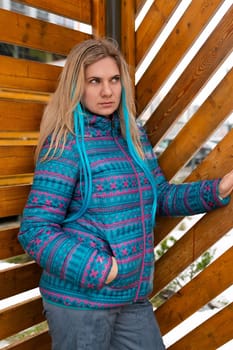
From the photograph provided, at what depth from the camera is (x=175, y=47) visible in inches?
73.7

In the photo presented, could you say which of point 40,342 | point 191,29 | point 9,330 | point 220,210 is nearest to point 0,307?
point 9,330

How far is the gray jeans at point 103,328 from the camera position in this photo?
146 centimetres

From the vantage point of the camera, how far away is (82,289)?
1444mm

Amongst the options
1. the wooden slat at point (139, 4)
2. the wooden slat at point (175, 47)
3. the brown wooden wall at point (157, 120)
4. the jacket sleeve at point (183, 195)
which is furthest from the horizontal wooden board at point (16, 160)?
the wooden slat at point (139, 4)

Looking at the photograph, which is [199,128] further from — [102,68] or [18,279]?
[18,279]

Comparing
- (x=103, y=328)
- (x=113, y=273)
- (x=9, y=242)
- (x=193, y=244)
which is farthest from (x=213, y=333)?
(x=9, y=242)

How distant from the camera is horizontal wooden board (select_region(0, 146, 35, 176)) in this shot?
1668mm

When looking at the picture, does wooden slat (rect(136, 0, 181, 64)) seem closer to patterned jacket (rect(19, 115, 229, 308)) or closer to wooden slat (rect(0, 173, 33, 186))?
patterned jacket (rect(19, 115, 229, 308))

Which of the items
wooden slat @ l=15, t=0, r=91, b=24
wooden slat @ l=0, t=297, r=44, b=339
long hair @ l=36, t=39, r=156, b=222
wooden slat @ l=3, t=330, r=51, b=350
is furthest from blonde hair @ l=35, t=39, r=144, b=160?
wooden slat @ l=3, t=330, r=51, b=350

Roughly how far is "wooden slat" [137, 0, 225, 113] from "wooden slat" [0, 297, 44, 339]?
1.02 m

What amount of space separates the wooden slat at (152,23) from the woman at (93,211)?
410mm

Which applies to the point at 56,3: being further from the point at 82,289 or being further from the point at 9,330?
the point at 9,330

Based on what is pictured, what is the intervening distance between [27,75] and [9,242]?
67 centimetres

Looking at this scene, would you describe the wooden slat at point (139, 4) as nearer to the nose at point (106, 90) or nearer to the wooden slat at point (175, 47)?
the wooden slat at point (175, 47)
